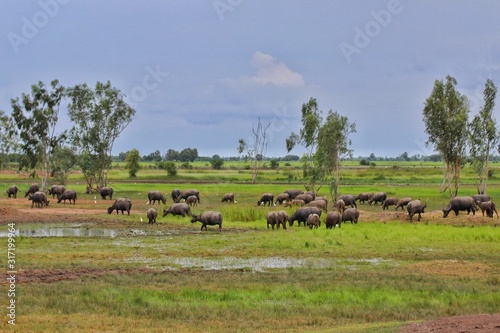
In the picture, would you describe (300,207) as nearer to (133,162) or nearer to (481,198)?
(481,198)

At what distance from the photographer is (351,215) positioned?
1518 inches

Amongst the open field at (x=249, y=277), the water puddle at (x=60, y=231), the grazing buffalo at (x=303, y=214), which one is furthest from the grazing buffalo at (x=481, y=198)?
the water puddle at (x=60, y=231)

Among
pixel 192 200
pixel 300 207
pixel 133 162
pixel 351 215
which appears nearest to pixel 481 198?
pixel 351 215

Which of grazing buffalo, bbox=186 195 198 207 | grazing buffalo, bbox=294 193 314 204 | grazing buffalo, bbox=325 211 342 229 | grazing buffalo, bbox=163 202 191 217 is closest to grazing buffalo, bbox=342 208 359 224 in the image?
grazing buffalo, bbox=325 211 342 229

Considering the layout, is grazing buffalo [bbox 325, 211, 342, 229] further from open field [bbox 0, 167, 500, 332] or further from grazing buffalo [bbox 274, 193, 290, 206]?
grazing buffalo [bbox 274, 193, 290, 206]

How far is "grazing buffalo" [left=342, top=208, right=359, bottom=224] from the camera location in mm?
38500

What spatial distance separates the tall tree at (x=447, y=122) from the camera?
64188 millimetres

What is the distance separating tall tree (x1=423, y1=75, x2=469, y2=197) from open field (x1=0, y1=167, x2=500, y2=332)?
93.7ft

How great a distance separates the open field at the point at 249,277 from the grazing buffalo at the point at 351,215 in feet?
5.88

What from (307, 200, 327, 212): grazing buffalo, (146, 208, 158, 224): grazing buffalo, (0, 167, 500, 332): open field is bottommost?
(0, 167, 500, 332): open field

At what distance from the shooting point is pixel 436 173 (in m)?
121

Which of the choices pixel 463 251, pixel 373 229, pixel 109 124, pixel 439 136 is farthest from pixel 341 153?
pixel 463 251

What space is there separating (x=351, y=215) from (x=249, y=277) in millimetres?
19572

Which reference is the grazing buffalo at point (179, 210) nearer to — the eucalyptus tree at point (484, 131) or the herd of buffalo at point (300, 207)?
the herd of buffalo at point (300, 207)
